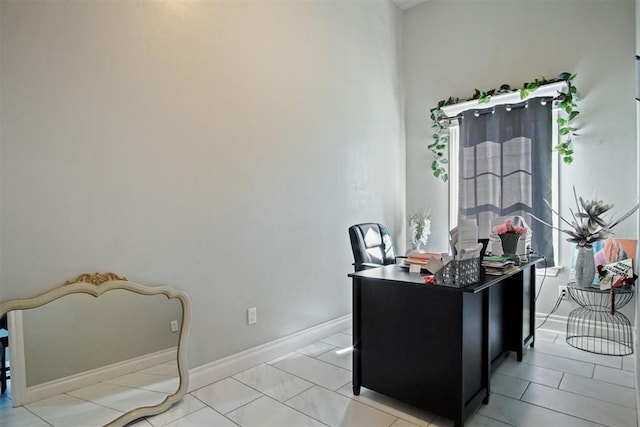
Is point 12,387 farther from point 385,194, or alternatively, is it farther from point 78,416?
point 385,194

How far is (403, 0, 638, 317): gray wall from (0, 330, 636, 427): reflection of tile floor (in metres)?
1.10

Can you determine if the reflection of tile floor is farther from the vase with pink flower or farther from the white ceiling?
the white ceiling

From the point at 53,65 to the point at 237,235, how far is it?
4.62ft

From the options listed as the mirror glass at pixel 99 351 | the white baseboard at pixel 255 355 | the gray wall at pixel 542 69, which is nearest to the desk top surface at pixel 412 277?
the white baseboard at pixel 255 355

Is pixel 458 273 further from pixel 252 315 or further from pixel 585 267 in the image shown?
pixel 585 267

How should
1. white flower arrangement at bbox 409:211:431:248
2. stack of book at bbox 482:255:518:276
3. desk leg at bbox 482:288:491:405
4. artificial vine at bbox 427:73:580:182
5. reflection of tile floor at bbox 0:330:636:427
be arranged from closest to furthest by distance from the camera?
reflection of tile floor at bbox 0:330:636:427, desk leg at bbox 482:288:491:405, stack of book at bbox 482:255:518:276, artificial vine at bbox 427:73:580:182, white flower arrangement at bbox 409:211:431:248

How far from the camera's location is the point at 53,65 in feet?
6.02

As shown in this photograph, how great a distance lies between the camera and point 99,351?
6.47 feet

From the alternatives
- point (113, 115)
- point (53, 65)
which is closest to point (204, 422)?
point (113, 115)

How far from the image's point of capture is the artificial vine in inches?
132

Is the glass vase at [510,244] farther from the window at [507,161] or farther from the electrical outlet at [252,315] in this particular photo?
the electrical outlet at [252,315]

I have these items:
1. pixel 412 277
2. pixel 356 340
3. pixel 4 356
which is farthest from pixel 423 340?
pixel 4 356

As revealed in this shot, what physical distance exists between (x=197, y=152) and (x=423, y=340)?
1775mm

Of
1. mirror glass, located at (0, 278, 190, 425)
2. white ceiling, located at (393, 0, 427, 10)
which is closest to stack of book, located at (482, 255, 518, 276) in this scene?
mirror glass, located at (0, 278, 190, 425)
